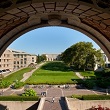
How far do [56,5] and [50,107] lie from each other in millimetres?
16521

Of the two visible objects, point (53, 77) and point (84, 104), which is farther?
point (53, 77)

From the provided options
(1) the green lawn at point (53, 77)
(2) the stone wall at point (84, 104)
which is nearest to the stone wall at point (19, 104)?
(2) the stone wall at point (84, 104)

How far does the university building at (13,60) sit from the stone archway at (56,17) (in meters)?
66.9

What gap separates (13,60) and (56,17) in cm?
8741

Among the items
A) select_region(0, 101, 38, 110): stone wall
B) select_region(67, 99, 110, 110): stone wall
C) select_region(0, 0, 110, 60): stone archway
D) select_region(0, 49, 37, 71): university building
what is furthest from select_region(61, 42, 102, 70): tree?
select_region(0, 0, 110, 60): stone archway

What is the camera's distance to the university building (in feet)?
267

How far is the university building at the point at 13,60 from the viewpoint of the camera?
267ft

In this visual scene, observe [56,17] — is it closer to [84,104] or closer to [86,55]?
[84,104]

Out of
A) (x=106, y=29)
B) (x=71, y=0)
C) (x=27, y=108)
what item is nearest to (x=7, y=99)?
(x=27, y=108)

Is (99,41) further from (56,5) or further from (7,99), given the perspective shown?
(7,99)

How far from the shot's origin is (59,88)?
40.8 metres

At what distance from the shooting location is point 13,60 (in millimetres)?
96875

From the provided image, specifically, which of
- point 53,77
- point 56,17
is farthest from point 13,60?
point 56,17

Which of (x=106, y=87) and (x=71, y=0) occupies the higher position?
(x=71, y=0)
